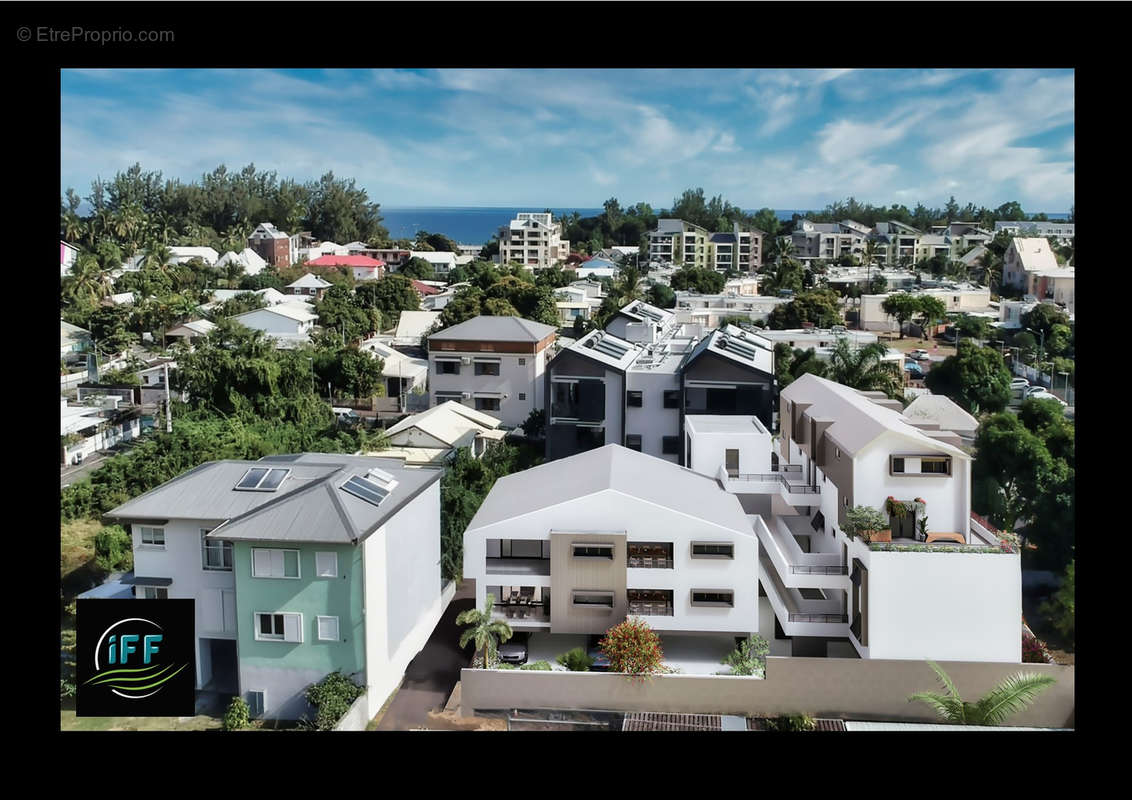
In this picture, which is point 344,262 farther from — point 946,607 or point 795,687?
point 946,607

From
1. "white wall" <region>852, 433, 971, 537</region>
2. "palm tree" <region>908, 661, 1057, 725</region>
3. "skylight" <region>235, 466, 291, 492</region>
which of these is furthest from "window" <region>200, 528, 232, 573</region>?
"palm tree" <region>908, 661, 1057, 725</region>

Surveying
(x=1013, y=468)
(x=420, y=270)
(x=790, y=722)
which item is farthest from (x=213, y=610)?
(x=420, y=270)

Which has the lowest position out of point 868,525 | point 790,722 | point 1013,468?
point 790,722

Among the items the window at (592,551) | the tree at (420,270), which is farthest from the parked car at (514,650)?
the tree at (420,270)
